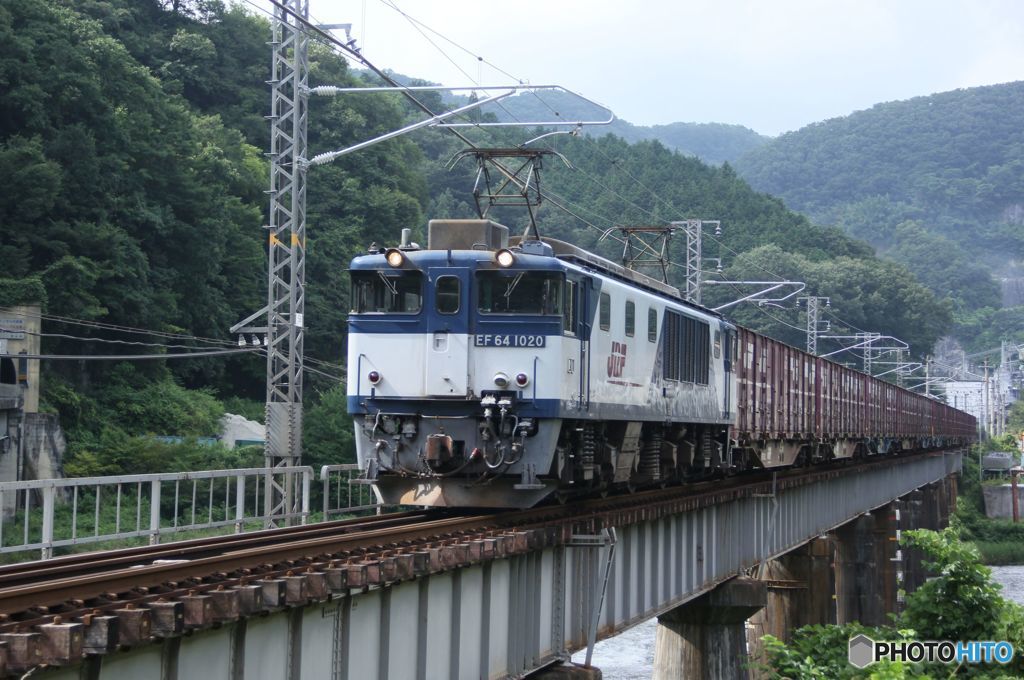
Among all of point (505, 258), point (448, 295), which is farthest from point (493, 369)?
point (505, 258)

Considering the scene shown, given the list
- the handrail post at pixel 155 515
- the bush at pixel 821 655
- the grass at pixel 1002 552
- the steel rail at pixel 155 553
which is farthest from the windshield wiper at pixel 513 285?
the grass at pixel 1002 552

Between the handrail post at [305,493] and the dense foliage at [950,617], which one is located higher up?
the handrail post at [305,493]

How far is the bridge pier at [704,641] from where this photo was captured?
89.7ft

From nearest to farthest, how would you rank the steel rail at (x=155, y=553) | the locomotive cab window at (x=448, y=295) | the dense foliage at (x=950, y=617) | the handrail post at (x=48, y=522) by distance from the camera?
the steel rail at (x=155, y=553), the handrail post at (x=48, y=522), the locomotive cab window at (x=448, y=295), the dense foliage at (x=950, y=617)

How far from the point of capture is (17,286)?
46375 millimetres

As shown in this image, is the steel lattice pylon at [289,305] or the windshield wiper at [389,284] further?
the steel lattice pylon at [289,305]

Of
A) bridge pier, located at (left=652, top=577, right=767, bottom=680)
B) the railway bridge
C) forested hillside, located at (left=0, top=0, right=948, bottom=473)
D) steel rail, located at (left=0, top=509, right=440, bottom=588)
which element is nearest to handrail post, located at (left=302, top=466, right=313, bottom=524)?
the railway bridge

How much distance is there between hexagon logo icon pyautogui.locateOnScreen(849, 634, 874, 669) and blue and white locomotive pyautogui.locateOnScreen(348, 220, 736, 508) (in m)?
4.45

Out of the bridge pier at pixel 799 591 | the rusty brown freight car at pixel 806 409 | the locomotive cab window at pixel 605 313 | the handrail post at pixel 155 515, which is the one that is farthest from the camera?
the bridge pier at pixel 799 591

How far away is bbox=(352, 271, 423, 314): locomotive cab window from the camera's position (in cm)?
1766

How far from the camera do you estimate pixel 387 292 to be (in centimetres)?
1777

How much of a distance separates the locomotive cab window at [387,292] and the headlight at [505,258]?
112 centimetres

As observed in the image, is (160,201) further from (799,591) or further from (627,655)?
(799,591)

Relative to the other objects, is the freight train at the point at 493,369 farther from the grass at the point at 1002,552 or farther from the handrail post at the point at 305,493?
the grass at the point at 1002,552
